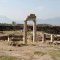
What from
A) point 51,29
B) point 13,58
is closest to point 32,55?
point 13,58

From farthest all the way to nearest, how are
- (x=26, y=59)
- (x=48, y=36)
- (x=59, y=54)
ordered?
(x=48, y=36) < (x=59, y=54) < (x=26, y=59)

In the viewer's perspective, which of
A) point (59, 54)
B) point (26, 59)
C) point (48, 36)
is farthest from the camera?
point (48, 36)

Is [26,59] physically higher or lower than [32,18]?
lower

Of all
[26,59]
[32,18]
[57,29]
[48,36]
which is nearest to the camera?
[26,59]

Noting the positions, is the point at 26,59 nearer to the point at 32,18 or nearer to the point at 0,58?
the point at 0,58

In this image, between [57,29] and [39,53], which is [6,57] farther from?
[57,29]

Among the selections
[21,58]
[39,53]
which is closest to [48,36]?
[39,53]

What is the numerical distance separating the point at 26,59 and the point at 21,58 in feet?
1.93

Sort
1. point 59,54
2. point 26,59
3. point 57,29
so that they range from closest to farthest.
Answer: point 26,59, point 59,54, point 57,29

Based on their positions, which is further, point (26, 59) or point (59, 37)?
point (59, 37)

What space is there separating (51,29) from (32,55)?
49.1 meters

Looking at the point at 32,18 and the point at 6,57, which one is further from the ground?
the point at 32,18

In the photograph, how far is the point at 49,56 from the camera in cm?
2280

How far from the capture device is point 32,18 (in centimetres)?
3647
